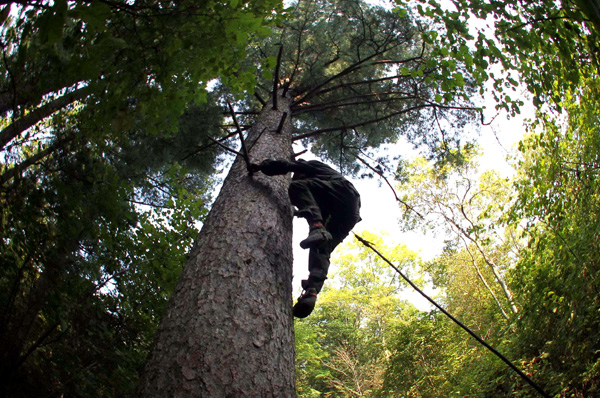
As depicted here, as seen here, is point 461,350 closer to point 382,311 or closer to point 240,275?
point 382,311

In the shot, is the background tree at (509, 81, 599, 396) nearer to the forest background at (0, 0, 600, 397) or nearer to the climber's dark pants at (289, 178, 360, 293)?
the forest background at (0, 0, 600, 397)

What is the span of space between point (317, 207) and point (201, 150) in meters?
3.10

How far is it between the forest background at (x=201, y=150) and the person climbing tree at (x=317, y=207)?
2.32 ft

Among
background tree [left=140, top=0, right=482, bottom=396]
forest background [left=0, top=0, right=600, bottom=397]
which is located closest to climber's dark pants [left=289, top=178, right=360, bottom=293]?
background tree [left=140, top=0, right=482, bottom=396]

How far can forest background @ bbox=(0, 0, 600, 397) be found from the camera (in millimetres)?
2180

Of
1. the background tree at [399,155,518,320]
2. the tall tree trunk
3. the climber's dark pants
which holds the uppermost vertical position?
the background tree at [399,155,518,320]

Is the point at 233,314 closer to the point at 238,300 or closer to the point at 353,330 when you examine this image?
the point at 238,300

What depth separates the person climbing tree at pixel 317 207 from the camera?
2.55m

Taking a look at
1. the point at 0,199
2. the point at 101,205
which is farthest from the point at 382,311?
the point at 0,199

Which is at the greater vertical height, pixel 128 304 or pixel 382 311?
pixel 382 311

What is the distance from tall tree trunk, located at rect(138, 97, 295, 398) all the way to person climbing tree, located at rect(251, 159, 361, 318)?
0.18 metres

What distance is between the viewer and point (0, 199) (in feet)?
9.89

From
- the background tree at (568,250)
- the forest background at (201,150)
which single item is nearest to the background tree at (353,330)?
the forest background at (201,150)

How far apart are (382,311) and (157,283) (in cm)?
1030
